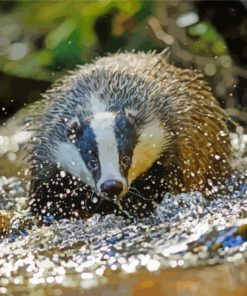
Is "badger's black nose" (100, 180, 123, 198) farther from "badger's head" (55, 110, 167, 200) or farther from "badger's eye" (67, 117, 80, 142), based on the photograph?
"badger's eye" (67, 117, 80, 142)

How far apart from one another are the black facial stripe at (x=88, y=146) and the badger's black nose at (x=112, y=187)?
49mm

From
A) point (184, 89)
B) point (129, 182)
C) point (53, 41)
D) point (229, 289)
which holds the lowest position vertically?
point (229, 289)

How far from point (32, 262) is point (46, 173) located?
0.28 meters

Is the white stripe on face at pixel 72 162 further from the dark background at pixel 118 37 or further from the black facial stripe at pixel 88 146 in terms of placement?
the dark background at pixel 118 37

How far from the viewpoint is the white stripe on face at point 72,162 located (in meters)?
1.20

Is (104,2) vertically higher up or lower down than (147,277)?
higher up

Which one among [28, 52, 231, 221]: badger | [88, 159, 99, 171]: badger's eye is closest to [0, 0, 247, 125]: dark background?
[28, 52, 231, 221]: badger

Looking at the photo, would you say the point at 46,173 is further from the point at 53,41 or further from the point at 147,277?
the point at 53,41

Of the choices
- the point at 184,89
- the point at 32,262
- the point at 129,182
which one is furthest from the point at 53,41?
the point at 32,262

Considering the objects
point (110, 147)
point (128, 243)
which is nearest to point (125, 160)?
point (110, 147)

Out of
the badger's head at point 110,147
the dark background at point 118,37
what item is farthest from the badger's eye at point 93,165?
the dark background at point 118,37

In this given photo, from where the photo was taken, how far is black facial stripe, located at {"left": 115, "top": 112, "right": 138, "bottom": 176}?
117 cm

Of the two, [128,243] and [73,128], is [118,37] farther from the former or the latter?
[128,243]

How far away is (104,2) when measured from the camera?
5.55 feet
